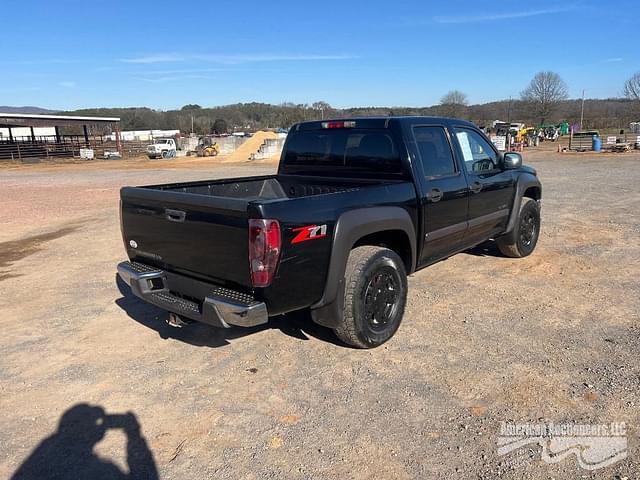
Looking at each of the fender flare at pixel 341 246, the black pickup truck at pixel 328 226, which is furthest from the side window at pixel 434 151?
the fender flare at pixel 341 246

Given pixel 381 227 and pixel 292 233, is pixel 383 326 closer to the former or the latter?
pixel 381 227

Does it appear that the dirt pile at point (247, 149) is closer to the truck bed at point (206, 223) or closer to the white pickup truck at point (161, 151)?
the white pickup truck at point (161, 151)

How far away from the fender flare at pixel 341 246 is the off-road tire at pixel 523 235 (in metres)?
2.97

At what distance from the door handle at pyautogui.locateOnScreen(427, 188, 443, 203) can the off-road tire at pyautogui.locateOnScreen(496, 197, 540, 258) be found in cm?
213

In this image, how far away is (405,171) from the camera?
4.46 metres

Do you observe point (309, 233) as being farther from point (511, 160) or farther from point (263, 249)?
point (511, 160)

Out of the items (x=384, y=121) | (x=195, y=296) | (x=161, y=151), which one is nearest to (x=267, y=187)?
(x=384, y=121)

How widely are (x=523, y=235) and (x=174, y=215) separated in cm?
484

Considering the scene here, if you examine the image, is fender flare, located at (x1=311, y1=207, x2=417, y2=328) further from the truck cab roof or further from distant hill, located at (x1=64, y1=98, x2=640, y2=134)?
distant hill, located at (x1=64, y1=98, x2=640, y2=134)

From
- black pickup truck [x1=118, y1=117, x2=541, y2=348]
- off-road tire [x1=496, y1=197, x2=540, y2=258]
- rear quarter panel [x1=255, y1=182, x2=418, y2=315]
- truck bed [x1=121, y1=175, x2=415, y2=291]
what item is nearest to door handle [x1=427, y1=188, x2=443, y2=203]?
black pickup truck [x1=118, y1=117, x2=541, y2=348]

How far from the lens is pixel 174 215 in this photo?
3695 mm

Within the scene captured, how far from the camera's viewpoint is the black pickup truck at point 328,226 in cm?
330

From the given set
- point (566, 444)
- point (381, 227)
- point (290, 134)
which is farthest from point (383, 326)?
point (290, 134)

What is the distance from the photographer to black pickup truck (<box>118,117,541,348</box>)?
3301 mm
